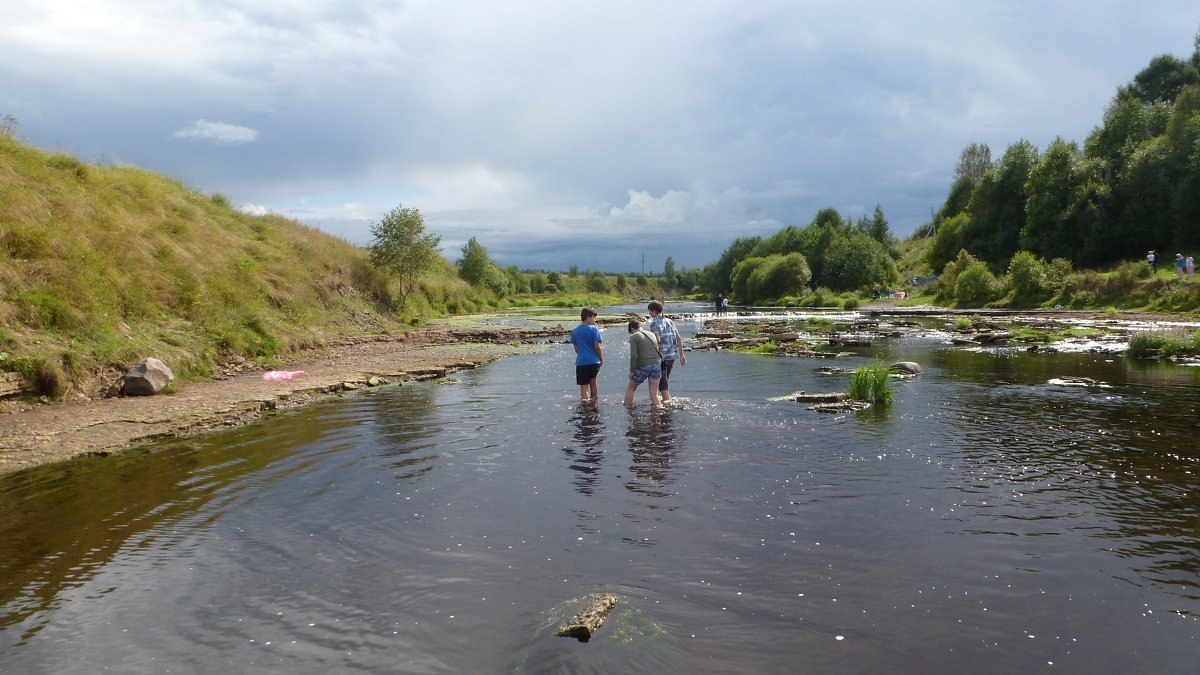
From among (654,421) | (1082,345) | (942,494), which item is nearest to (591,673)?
(942,494)

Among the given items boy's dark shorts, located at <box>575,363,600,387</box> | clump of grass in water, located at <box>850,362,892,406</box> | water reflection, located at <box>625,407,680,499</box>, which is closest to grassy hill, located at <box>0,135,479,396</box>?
boy's dark shorts, located at <box>575,363,600,387</box>

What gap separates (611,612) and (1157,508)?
302 inches

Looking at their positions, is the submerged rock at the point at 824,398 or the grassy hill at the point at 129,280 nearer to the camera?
the grassy hill at the point at 129,280

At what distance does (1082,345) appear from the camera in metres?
30.3

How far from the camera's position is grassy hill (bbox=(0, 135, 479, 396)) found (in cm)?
1697

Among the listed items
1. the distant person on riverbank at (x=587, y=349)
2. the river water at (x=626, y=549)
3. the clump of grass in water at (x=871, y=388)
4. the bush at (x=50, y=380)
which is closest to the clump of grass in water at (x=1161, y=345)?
the river water at (x=626, y=549)

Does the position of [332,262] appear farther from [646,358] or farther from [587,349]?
[646,358]

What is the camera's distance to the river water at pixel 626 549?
18.6ft

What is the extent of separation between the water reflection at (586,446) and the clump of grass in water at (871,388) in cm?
671

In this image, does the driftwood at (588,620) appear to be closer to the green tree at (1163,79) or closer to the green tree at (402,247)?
the green tree at (402,247)

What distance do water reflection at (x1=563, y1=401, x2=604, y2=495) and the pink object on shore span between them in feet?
33.7

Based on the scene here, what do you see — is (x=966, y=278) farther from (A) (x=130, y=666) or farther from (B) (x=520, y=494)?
(A) (x=130, y=666)

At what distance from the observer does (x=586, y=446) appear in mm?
13102

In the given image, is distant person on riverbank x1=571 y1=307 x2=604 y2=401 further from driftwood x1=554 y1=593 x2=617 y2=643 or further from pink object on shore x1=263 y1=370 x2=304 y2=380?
driftwood x1=554 y1=593 x2=617 y2=643
